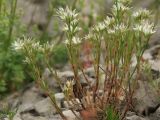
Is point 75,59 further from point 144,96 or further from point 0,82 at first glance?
point 0,82

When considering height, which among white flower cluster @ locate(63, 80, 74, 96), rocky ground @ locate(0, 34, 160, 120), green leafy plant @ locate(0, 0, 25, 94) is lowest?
rocky ground @ locate(0, 34, 160, 120)

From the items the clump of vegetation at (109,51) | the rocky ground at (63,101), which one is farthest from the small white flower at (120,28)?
the rocky ground at (63,101)

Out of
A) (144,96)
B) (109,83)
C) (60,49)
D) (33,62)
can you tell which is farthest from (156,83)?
(60,49)

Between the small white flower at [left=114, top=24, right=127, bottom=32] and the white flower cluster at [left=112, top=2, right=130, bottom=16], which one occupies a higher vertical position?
the white flower cluster at [left=112, top=2, right=130, bottom=16]

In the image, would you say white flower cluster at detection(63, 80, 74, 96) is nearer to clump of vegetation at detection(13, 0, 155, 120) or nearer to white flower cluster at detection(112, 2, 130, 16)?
clump of vegetation at detection(13, 0, 155, 120)

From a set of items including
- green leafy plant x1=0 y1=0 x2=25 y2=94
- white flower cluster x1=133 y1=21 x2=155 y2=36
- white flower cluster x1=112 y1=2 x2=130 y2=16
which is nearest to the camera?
white flower cluster x1=133 y1=21 x2=155 y2=36

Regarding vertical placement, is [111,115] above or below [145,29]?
below

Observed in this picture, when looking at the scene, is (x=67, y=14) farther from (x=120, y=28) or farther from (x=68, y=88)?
(x=68, y=88)

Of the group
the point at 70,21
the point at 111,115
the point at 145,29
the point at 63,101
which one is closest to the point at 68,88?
the point at 111,115

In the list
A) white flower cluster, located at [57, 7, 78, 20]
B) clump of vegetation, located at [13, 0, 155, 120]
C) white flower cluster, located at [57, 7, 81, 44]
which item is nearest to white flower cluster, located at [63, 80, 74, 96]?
clump of vegetation, located at [13, 0, 155, 120]
